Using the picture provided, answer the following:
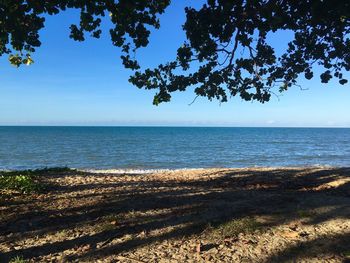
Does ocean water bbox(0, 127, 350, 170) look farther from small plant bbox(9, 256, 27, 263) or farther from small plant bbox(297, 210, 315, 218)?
small plant bbox(9, 256, 27, 263)

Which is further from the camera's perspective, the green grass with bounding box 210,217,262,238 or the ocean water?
the ocean water

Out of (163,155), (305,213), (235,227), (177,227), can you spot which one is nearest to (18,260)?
(177,227)

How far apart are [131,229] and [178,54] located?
3.44 metres

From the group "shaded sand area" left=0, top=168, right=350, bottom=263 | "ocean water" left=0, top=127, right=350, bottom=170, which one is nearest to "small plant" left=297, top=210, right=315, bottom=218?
"shaded sand area" left=0, top=168, right=350, bottom=263

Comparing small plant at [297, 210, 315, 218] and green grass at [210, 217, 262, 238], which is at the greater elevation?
small plant at [297, 210, 315, 218]

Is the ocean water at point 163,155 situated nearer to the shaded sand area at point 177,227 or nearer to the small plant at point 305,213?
the shaded sand area at point 177,227

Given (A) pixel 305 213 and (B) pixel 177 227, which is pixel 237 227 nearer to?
(B) pixel 177 227

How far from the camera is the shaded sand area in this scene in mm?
5100

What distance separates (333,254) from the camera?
16.2 ft

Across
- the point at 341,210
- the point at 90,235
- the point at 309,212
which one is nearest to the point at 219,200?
the point at 309,212

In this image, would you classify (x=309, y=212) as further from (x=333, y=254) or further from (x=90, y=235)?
(x=90, y=235)

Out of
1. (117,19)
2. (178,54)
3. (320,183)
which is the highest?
(117,19)

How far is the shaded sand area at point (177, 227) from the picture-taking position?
5100mm

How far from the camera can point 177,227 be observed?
5.96 metres
